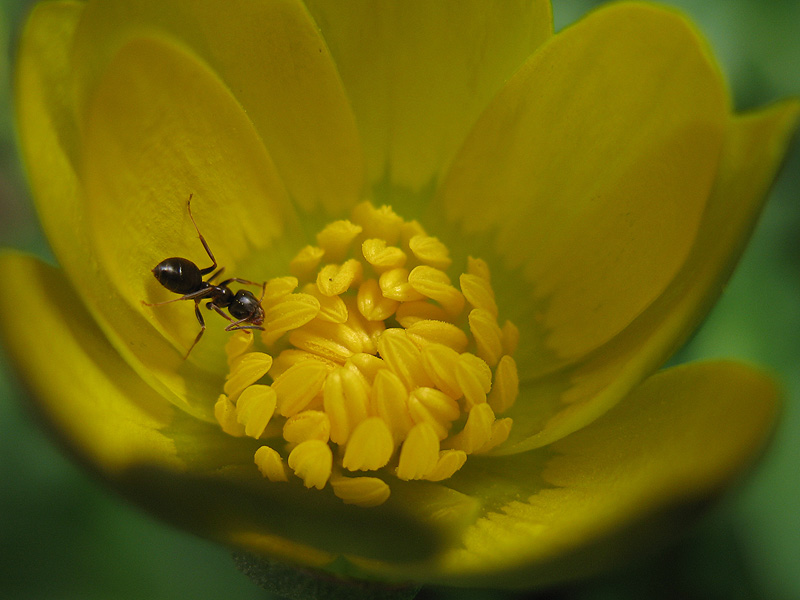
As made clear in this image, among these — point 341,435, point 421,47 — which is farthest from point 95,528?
point 421,47

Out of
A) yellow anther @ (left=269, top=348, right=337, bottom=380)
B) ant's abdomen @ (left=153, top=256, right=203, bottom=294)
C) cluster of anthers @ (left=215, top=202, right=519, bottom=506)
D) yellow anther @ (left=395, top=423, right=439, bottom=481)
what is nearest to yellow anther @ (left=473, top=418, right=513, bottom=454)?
cluster of anthers @ (left=215, top=202, right=519, bottom=506)

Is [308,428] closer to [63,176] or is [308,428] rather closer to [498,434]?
[498,434]

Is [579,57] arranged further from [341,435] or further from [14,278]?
[14,278]

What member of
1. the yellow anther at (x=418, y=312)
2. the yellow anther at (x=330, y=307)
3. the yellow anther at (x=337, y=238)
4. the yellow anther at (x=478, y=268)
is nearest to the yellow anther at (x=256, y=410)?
the yellow anther at (x=330, y=307)

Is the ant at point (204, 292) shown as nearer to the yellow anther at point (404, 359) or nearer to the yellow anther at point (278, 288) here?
the yellow anther at point (278, 288)

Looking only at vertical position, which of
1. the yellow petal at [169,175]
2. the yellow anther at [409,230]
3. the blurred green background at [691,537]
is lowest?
the blurred green background at [691,537]
